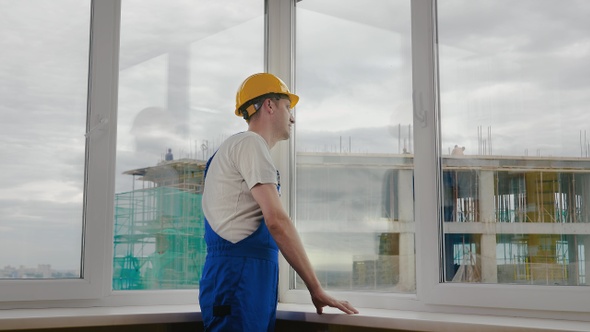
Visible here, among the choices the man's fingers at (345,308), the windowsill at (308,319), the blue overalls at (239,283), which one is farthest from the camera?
the man's fingers at (345,308)

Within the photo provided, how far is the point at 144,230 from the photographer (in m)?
2.90

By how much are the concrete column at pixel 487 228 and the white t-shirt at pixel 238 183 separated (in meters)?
0.78

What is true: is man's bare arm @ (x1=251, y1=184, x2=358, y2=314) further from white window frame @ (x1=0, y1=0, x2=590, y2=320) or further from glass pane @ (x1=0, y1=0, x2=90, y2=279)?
glass pane @ (x1=0, y1=0, x2=90, y2=279)

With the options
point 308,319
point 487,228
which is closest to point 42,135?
point 308,319

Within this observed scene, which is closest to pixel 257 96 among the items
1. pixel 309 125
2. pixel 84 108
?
pixel 309 125

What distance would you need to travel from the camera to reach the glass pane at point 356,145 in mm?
2770

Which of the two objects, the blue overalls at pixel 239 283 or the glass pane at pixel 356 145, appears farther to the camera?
the glass pane at pixel 356 145

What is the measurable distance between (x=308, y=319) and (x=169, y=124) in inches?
40.9

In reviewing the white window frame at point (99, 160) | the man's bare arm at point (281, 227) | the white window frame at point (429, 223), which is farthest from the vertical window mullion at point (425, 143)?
the white window frame at point (99, 160)

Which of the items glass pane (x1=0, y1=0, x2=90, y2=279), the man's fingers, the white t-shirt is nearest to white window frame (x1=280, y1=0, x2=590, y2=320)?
the man's fingers

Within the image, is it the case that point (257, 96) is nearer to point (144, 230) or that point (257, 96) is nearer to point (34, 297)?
point (144, 230)

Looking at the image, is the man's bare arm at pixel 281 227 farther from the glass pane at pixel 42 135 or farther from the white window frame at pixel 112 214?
the glass pane at pixel 42 135

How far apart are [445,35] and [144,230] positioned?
4.76 ft

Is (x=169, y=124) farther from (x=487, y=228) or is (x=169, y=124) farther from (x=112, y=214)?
(x=487, y=228)
